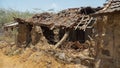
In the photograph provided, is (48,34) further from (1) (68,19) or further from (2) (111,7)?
(2) (111,7)

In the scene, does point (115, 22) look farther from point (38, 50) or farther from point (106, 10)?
point (38, 50)

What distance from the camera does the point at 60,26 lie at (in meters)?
17.7

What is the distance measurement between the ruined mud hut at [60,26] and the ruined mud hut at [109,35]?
540cm

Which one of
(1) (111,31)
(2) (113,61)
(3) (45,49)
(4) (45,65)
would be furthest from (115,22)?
(3) (45,49)

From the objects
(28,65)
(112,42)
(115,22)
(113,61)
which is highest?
(115,22)

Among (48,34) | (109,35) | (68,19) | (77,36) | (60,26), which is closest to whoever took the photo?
(109,35)

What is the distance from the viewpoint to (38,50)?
1808 cm

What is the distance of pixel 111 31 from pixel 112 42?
1.37ft

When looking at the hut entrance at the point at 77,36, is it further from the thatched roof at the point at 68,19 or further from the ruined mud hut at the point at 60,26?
the thatched roof at the point at 68,19

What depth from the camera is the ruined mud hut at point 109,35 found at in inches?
375

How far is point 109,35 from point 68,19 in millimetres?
8345

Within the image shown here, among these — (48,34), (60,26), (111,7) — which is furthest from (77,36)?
(111,7)

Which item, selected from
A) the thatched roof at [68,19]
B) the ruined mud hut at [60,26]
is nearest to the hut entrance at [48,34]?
the ruined mud hut at [60,26]

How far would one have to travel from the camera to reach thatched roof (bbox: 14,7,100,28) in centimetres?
1722
